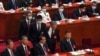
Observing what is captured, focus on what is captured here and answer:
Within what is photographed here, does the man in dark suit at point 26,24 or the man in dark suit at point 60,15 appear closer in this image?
the man in dark suit at point 26,24

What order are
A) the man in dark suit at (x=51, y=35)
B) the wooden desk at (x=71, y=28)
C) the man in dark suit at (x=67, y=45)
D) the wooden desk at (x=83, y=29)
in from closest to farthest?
the man in dark suit at (x=67, y=45), the man in dark suit at (x=51, y=35), the wooden desk at (x=83, y=29), the wooden desk at (x=71, y=28)

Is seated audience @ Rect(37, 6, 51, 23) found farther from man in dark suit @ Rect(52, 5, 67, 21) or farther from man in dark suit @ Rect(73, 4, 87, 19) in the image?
man in dark suit @ Rect(73, 4, 87, 19)

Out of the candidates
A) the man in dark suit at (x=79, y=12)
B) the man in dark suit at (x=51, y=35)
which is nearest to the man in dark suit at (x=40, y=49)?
the man in dark suit at (x=51, y=35)

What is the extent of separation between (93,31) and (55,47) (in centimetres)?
173

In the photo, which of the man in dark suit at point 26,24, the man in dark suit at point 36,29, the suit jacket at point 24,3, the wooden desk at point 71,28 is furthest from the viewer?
the suit jacket at point 24,3

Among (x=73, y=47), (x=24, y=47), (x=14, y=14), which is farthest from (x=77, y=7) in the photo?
(x=24, y=47)

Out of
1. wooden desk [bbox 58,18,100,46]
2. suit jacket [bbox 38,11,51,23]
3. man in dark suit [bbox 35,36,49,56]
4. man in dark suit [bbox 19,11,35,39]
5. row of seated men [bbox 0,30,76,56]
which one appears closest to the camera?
row of seated men [bbox 0,30,76,56]

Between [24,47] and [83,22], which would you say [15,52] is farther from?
[83,22]

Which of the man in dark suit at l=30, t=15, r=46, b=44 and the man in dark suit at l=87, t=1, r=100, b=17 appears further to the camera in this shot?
the man in dark suit at l=87, t=1, r=100, b=17

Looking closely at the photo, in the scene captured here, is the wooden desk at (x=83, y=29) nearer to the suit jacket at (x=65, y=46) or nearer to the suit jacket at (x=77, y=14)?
the suit jacket at (x=77, y=14)

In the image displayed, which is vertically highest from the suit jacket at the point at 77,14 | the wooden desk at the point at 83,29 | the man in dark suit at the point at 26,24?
the man in dark suit at the point at 26,24

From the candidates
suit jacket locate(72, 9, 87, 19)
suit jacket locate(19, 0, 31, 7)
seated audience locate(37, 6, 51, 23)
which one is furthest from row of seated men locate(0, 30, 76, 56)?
suit jacket locate(19, 0, 31, 7)

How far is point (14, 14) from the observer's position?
10.9 m

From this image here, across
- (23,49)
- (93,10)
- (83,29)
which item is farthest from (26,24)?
(93,10)
